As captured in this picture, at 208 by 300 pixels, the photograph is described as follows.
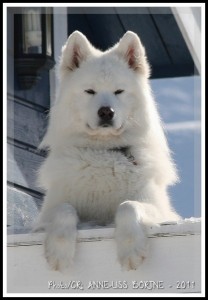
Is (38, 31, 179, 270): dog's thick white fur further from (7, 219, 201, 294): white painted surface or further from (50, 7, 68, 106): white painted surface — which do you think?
(50, 7, 68, 106): white painted surface

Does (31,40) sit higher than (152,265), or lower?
higher

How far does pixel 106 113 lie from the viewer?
5465 millimetres

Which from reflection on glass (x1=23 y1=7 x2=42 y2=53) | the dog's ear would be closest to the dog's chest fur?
the dog's ear

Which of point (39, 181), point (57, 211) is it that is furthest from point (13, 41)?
point (57, 211)

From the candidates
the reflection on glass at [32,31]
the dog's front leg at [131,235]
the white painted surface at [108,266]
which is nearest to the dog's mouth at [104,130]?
the dog's front leg at [131,235]

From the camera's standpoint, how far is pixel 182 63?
11305 mm

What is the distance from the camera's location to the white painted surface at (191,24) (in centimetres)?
971

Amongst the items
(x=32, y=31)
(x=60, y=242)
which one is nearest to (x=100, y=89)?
(x=60, y=242)

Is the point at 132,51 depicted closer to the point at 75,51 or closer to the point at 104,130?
the point at 75,51

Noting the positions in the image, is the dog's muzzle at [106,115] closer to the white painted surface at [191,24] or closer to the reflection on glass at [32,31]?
the reflection on glass at [32,31]

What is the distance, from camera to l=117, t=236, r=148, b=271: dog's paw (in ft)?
15.9

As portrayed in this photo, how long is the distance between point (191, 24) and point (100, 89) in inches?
176

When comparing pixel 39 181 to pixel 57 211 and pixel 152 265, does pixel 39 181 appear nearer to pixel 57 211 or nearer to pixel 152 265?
pixel 57 211

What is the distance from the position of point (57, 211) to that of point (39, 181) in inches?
28.5
